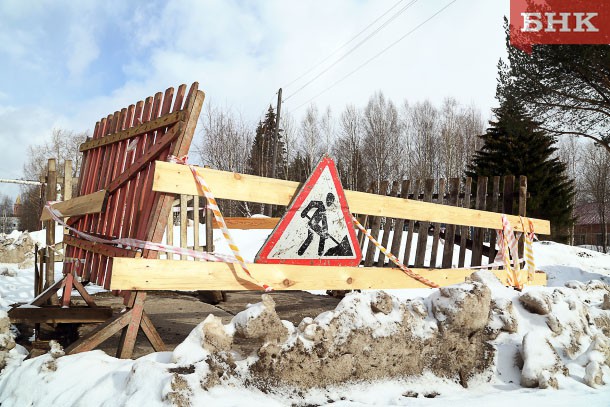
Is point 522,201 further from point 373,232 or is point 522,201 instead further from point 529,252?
point 373,232

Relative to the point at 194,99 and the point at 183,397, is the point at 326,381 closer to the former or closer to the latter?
the point at 183,397

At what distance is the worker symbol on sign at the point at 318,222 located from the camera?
11.2ft

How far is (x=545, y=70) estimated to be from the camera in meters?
16.1

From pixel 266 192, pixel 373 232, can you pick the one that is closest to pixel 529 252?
pixel 373 232

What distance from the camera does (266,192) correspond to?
3.26 metres

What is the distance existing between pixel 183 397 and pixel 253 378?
1.47 ft

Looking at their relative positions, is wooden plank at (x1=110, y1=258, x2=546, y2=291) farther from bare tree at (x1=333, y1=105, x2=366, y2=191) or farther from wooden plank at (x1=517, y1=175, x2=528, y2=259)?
bare tree at (x1=333, y1=105, x2=366, y2=191)

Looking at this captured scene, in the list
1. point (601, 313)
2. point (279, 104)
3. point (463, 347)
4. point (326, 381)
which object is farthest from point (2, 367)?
point (279, 104)

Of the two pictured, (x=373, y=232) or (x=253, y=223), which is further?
(x=253, y=223)

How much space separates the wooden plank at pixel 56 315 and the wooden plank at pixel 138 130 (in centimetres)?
155

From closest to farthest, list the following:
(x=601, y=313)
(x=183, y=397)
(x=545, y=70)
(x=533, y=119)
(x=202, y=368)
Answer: (x=183, y=397) → (x=202, y=368) → (x=601, y=313) → (x=545, y=70) → (x=533, y=119)

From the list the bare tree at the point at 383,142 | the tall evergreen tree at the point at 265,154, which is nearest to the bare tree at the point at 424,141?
the bare tree at the point at 383,142

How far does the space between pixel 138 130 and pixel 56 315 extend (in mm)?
1669

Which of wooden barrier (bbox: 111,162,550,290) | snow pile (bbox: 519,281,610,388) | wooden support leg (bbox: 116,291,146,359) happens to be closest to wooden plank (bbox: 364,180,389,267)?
wooden barrier (bbox: 111,162,550,290)
